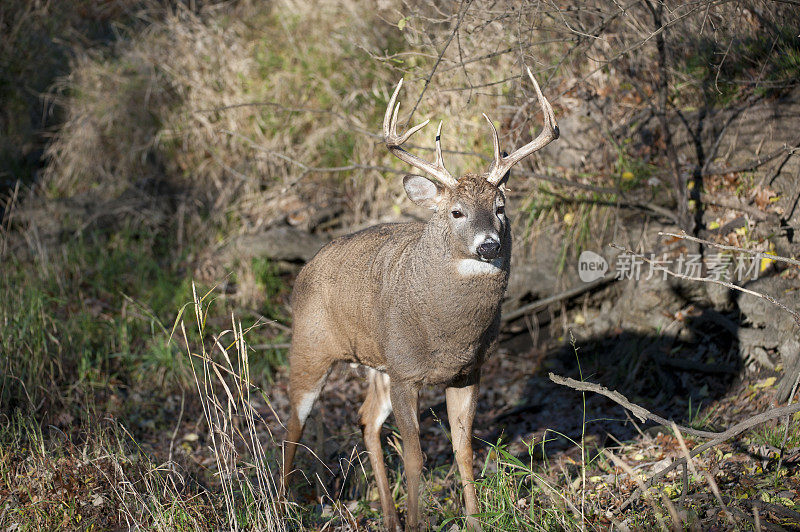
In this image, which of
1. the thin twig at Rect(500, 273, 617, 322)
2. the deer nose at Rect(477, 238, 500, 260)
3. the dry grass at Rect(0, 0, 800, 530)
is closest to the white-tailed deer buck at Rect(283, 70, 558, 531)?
the deer nose at Rect(477, 238, 500, 260)

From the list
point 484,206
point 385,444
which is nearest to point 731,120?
point 484,206

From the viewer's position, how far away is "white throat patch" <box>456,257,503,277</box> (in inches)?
164

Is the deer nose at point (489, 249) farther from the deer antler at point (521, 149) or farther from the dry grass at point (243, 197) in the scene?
the dry grass at point (243, 197)

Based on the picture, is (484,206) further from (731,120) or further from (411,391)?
(731,120)

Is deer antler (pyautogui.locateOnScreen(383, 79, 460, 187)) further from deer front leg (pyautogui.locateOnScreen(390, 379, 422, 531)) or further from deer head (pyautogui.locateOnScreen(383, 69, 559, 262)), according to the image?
deer front leg (pyautogui.locateOnScreen(390, 379, 422, 531))

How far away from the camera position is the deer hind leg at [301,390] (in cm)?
511

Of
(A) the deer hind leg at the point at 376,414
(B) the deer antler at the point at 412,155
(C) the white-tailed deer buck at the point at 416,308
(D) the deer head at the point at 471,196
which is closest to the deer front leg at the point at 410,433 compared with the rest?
(C) the white-tailed deer buck at the point at 416,308

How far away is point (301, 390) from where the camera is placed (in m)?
5.17

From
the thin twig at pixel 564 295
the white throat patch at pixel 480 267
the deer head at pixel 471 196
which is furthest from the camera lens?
the thin twig at pixel 564 295

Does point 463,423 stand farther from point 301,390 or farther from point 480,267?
point 301,390

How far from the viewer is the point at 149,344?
24.1 ft

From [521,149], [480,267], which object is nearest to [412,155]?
[521,149]

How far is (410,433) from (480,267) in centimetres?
109

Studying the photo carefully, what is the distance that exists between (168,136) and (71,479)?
20.6ft
